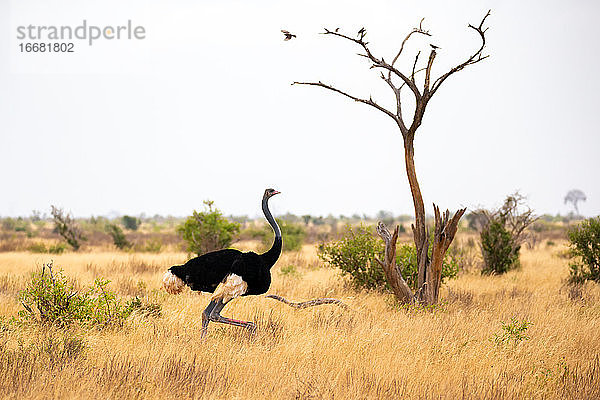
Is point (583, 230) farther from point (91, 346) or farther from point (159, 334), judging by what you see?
point (91, 346)

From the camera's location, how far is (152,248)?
25.3m

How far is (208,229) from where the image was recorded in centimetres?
1612

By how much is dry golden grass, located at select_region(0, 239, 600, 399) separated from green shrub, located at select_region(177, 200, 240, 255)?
619 centimetres

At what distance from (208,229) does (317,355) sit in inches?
407

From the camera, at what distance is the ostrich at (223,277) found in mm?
6672

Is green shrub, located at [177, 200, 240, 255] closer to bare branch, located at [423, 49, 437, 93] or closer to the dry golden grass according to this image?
the dry golden grass

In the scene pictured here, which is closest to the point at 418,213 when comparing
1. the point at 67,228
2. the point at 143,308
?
the point at 143,308

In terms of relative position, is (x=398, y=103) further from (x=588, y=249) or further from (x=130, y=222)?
(x=130, y=222)

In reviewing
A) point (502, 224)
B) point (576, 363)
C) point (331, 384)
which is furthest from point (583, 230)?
point (331, 384)

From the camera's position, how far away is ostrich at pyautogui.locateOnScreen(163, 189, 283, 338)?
21.9 feet

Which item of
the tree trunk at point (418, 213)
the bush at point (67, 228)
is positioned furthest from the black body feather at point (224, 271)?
the bush at point (67, 228)

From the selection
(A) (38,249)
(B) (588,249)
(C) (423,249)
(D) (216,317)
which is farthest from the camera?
(A) (38,249)

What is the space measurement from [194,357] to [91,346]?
1.39m

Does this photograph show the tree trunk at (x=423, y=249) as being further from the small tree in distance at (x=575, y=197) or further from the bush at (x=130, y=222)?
the small tree in distance at (x=575, y=197)
